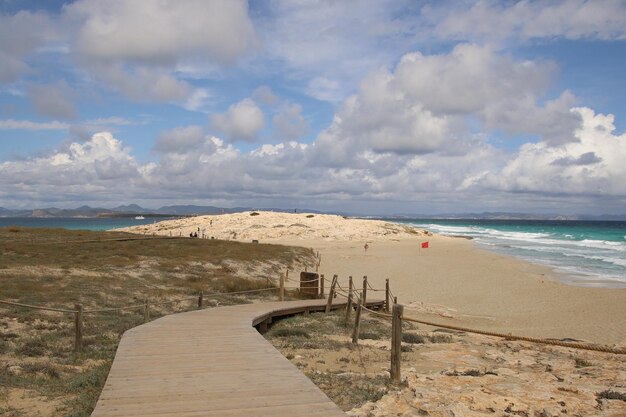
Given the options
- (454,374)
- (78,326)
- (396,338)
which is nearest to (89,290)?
(78,326)

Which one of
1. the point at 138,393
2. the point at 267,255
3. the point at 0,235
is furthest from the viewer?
the point at 0,235

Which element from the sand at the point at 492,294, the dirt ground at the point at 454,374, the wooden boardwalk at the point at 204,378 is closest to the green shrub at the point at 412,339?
the dirt ground at the point at 454,374

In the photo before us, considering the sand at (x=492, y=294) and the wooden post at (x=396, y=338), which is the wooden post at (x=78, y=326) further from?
the sand at (x=492, y=294)

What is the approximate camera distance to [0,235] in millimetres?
39719

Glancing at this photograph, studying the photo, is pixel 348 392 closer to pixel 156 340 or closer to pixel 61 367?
pixel 156 340

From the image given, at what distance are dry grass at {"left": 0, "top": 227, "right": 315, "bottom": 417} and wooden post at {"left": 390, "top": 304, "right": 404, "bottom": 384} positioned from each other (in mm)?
5330

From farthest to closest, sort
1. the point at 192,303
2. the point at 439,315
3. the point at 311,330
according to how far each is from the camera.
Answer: the point at 439,315
the point at 192,303
the point at 311,330

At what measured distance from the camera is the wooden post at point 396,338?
357 inches

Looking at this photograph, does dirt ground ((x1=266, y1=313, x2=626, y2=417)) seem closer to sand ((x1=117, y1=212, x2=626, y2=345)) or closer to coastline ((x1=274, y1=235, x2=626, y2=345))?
coastline ((x1=274, y1=235, x2=626, y2=345))

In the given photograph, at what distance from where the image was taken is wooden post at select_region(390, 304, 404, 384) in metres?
9.08

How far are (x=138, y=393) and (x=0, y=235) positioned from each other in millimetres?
40259

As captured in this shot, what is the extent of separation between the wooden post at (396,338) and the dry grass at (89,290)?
5330 millimetres

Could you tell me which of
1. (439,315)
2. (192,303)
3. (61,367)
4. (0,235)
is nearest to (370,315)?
(439,315)

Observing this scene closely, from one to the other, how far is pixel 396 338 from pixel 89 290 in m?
13.7
